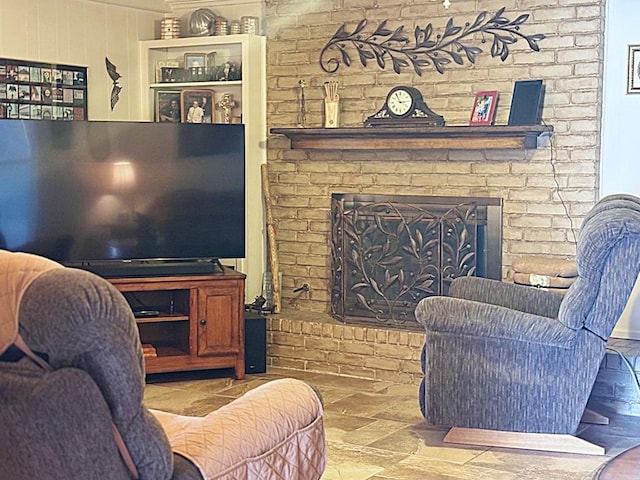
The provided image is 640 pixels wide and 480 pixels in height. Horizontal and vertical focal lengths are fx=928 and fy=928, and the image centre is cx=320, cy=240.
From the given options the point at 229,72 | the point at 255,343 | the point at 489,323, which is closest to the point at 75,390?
the point at 489,323

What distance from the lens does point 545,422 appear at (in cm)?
385

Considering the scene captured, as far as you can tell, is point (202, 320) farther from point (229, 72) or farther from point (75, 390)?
point (75, 390)

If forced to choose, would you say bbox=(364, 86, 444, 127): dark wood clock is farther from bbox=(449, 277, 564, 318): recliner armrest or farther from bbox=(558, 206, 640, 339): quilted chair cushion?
bbox=(558, 206, 640, 339): quilted chair cushion

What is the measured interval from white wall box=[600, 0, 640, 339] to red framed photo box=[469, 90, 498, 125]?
23.0 inches

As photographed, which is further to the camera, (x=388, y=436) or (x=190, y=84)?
(x=190, y=84)

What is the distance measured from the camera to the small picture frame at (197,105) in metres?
5.93

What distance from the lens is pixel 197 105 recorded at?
234 inches

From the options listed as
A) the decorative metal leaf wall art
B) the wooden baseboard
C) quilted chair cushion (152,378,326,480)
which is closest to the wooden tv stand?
the decorative metal leaf wall art

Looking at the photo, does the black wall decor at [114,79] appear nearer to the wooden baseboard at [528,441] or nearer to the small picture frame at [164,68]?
the small picture frame at [164,68]

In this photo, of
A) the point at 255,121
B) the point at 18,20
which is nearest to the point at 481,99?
the point at 255,121

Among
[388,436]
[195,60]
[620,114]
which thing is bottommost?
[388,436]

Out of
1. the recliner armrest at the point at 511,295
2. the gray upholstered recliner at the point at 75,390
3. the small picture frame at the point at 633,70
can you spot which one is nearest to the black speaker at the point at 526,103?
the small picture frame at the point at 633,70

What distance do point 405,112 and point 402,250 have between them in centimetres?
79

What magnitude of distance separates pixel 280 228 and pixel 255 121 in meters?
0.69
